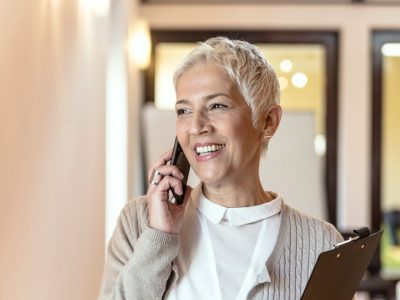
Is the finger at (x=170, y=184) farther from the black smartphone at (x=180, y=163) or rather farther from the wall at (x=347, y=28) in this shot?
the wall at (x=347, y=28)

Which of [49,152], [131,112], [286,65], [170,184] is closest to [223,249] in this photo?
[170,184]

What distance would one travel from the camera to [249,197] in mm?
1466

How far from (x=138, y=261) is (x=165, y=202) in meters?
0.12

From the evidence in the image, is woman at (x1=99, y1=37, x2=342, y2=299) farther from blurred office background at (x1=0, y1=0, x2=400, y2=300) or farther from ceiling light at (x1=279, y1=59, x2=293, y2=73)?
ceiling light at (x1=279, y1=59, x2=293, y2=73)

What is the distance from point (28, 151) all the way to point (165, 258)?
40.3 inches

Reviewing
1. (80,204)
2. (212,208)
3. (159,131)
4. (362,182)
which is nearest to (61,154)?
(80,204)

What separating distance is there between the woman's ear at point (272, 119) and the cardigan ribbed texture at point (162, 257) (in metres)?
0.15

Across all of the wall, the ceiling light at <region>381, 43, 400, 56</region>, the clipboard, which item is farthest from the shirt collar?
the ceiling light at <region>381, 43, 400, 56</region>

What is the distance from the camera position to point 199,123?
1.35 metres

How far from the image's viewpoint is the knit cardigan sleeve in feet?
4.27

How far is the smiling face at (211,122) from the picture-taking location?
135 centimetres

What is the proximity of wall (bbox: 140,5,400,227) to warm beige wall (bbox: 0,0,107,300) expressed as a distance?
2.19 m

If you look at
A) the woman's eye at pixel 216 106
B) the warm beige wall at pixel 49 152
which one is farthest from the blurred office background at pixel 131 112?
the woman's eye at pixel 216 106

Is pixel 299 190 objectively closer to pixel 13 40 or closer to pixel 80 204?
pixel 80 204
